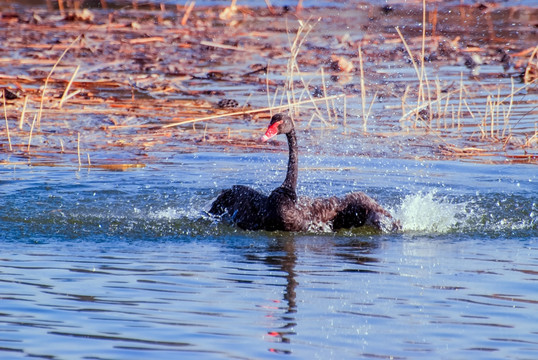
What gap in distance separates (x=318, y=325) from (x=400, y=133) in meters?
Answer: 7.97

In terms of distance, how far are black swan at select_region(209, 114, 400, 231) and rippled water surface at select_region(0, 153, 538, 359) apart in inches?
5.6

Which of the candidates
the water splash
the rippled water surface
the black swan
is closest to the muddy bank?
the rippled water surface

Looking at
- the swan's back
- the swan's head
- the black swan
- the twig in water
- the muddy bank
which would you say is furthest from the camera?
the twig in water

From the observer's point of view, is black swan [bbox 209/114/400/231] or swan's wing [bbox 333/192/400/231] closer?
black swan [bbox 209/114/400/231]

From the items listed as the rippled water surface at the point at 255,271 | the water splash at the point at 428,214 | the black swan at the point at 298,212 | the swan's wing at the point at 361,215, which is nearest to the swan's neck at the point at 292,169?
the black swan at the point at 298,212

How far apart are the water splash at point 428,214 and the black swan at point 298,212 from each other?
281 millimetres

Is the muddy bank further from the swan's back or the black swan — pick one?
the black swan

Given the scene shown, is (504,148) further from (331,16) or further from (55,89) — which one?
(331,16)

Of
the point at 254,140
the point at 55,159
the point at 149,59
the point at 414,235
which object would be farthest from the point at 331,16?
the point at 414,235

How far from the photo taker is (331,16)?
79.1ft

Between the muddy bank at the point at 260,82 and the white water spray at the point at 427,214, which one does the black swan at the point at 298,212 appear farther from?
the muddy bank at the point at 260,82

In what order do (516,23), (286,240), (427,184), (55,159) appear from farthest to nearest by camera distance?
(516,23) < (55,159) < (427,184) < (286,240)

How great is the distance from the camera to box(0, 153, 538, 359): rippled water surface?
5.36 meters

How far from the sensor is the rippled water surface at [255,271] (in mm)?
5359
